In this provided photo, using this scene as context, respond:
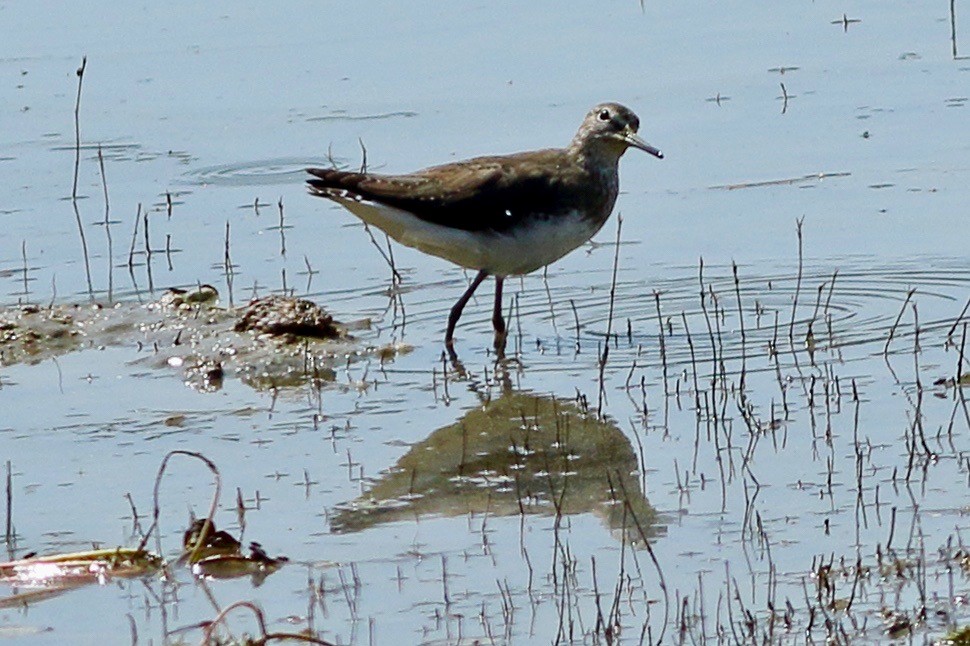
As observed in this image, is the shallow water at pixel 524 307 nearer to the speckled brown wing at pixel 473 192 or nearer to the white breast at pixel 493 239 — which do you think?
the white breast at pixel 493 239

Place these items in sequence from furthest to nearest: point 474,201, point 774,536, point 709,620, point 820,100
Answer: point 820,100
point 474,201
point 774,536
point 709,620

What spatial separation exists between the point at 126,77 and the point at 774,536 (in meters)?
10.6

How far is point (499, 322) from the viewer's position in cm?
1069

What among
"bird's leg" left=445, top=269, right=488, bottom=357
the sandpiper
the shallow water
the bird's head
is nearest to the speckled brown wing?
the sandpiper

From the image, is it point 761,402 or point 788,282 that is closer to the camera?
point 761,402

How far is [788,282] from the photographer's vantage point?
1106 centimetres

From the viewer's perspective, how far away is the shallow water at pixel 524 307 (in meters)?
7.04

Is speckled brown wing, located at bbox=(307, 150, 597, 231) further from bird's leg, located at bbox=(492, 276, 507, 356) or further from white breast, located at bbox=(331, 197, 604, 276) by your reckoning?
bird's leg, located at bbox=(492, 276, 507, 356)

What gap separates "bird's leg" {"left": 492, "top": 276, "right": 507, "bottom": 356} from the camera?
10.5m

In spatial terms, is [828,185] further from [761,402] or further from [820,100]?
[761,402]

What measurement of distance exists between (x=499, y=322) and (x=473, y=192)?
724mm

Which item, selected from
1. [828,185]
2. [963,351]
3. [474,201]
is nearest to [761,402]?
[963,351]

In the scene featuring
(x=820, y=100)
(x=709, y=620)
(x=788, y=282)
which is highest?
(x=820, y=100)

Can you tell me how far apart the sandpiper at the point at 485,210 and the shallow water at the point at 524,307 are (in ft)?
1.08
